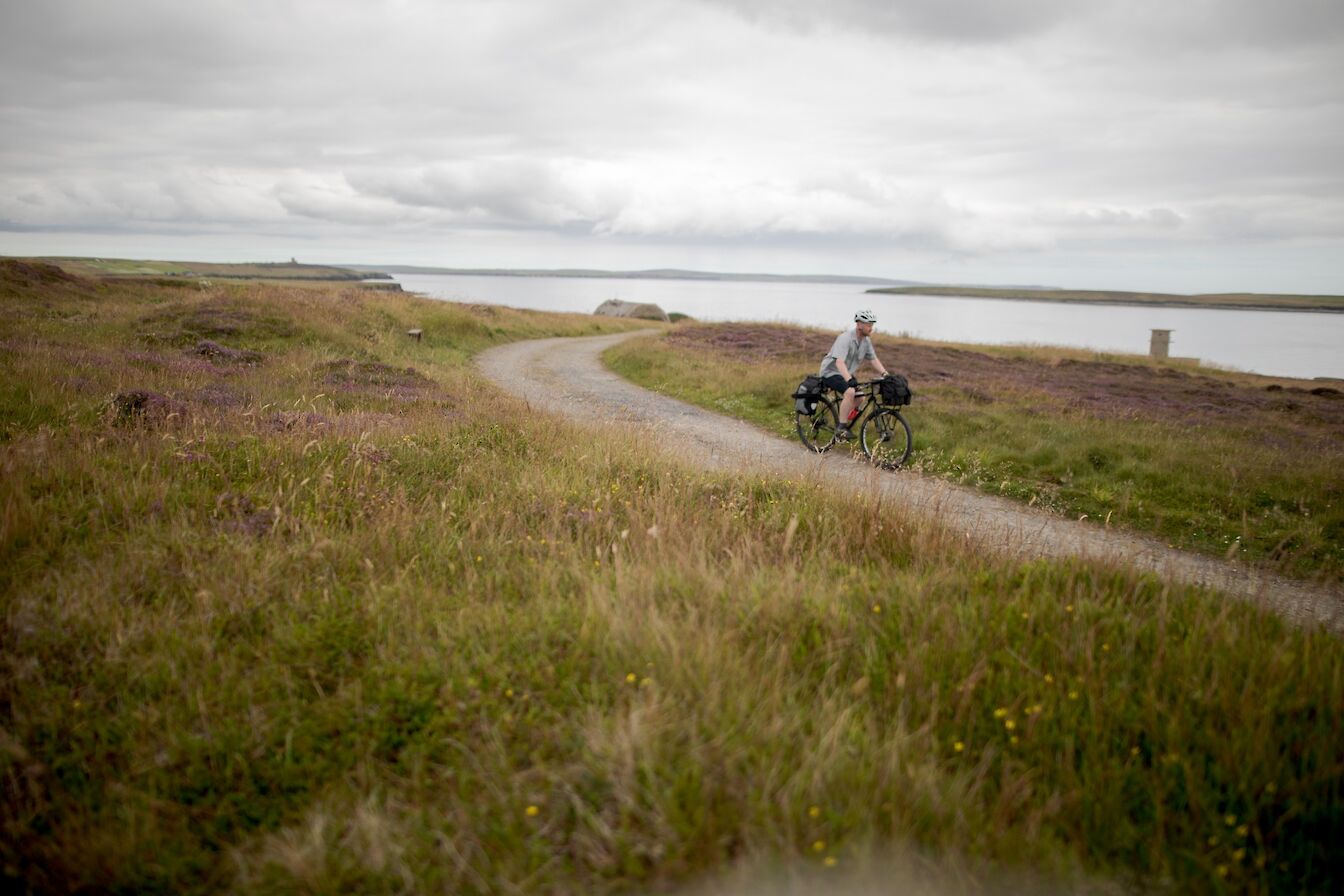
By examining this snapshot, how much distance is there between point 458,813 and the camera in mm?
2979

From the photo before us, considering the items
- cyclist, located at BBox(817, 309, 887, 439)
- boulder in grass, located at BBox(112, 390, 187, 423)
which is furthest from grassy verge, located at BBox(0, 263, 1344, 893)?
cyclist, located at BBox(817, 309, 887, 439)

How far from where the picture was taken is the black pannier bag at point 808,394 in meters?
12.9

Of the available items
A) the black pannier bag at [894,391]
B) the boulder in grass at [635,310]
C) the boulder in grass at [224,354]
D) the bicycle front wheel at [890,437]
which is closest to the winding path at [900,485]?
the bicycle front wheel at [890,437]

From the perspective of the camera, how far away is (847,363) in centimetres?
1290

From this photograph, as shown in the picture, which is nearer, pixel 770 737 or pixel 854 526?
pixel 770 737

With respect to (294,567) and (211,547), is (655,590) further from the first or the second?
(211,547)

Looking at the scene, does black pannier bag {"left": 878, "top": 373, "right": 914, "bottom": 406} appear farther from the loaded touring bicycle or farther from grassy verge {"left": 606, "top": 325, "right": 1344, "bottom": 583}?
grassy verge {"left": 606, "top": 325, "right": 1344, "bottom": 583}

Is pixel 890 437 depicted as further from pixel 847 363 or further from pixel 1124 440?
pixel 1124 440

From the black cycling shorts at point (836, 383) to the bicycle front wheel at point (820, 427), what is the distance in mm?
479

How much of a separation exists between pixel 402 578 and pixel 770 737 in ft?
9.94

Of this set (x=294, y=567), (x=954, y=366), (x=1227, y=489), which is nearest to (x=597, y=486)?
(x=294, y=567)

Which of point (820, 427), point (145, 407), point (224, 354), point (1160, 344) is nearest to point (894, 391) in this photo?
point (820, 427)

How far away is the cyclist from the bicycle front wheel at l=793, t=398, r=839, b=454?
497mm

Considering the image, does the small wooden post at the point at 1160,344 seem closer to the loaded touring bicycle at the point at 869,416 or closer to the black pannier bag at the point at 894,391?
the loaded touring bicycle at the point at 869,416
